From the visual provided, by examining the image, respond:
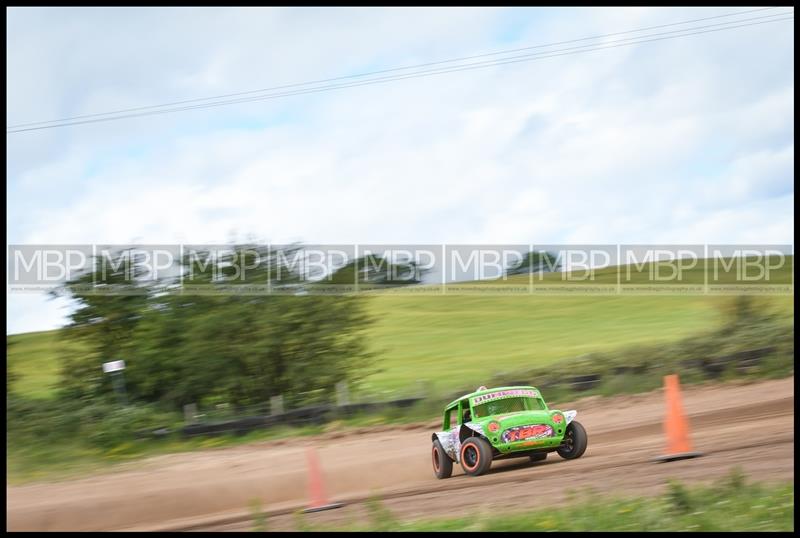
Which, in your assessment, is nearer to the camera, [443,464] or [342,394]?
[443,464]

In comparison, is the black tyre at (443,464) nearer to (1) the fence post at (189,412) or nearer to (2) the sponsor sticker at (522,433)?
(2) the sponsor sticker at (522,433)

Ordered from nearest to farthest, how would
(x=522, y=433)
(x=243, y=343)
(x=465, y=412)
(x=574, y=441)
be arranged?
(x=522, y=433), (x=574, y=441), (x=465, y=412), (x=243, y=343)

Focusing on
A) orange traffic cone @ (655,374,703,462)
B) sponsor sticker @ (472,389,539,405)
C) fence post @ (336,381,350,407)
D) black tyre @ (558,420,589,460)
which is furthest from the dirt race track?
fence post @ (336,381,350,407)

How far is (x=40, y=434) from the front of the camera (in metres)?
22.0

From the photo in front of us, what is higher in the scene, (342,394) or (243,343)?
(243,343)

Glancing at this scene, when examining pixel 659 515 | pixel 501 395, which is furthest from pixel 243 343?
pixel 659 515

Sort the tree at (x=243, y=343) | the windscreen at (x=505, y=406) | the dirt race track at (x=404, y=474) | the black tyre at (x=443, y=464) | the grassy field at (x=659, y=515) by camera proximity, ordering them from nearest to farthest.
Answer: the grassy field at (x=659, y=515) → the dirt race track at (x=404, y=474) → the windscreen at (x=505, y=406) → the black tyre at (x=443, y=464) → the tree at (x=243, y=343)

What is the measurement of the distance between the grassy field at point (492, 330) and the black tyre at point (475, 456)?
9.88m

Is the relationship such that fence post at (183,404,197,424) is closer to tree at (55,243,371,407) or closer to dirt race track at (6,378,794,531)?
tree at (55,243,371,407)

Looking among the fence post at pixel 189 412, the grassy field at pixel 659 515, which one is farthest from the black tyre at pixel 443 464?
the fence post at pixel 189 412

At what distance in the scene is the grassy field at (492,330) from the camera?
2757 cm

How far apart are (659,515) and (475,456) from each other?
4983 mm

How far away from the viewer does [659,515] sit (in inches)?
334

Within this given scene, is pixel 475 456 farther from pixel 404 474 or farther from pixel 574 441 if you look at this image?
pixel 404 474
